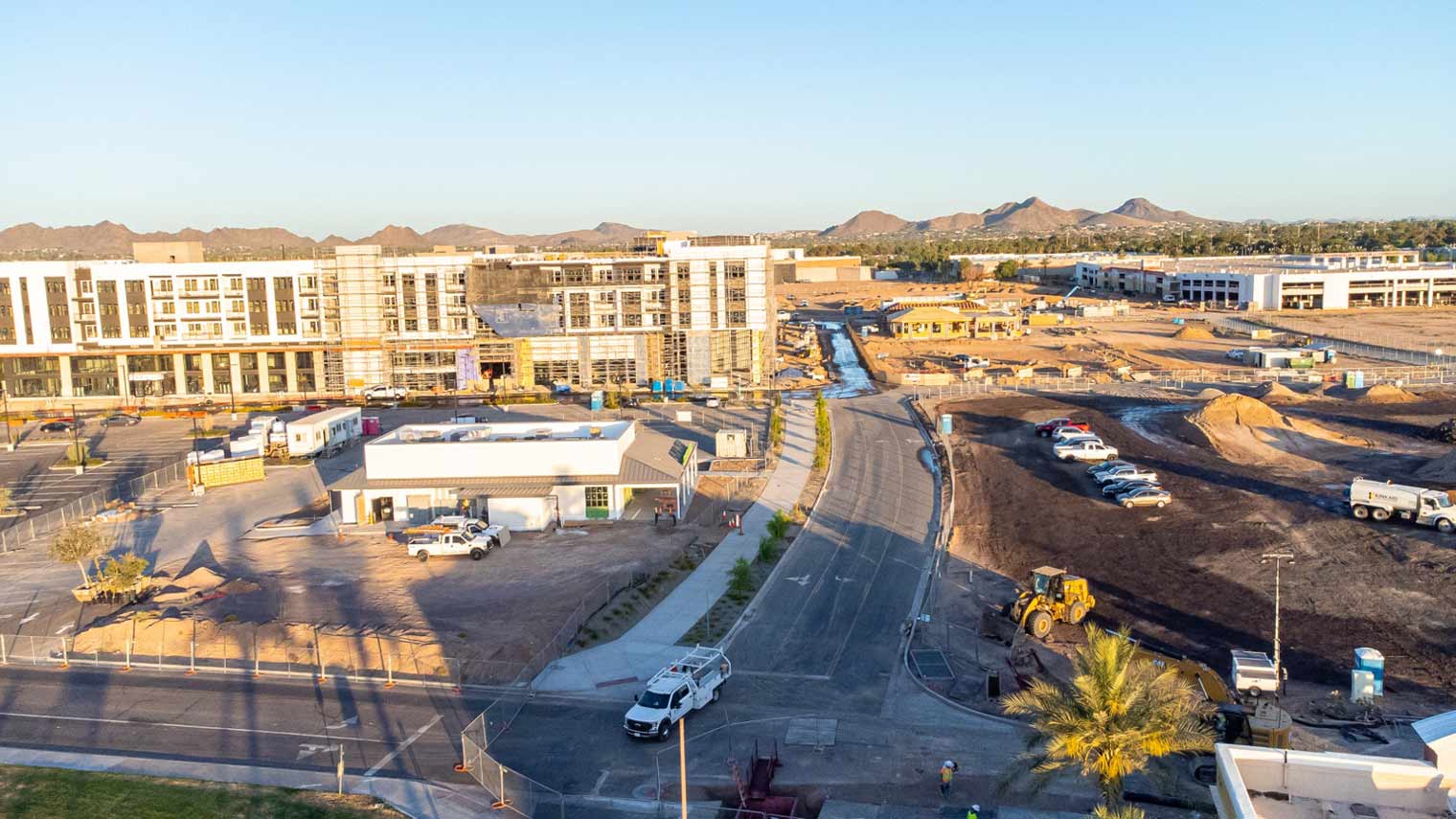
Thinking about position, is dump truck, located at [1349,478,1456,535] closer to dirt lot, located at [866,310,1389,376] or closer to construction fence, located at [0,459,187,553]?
dirt lot, located at [866,310,1389,376]

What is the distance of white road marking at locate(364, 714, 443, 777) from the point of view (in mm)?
22125

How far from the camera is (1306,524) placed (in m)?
37.8

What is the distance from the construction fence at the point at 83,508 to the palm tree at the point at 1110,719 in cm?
4127

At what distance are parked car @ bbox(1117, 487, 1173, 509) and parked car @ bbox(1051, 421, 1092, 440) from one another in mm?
10388

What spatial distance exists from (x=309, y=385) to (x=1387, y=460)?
67.9 metres

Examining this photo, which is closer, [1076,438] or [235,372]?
[1076,438]

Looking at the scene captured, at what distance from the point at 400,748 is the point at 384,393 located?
2277 inches

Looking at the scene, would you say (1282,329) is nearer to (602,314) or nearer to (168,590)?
(602,314)

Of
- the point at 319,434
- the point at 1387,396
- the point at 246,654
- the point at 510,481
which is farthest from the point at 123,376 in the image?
the point at 1387,396

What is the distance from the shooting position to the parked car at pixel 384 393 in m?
76.9

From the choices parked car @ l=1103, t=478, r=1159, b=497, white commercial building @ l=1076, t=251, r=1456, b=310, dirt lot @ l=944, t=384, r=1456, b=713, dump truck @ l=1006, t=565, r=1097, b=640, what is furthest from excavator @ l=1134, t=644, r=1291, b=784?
white commercial building @ l=1076, t=251, r=1456, b=310

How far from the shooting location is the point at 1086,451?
50.2 m

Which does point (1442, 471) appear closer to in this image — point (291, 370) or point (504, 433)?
point (504, 433)

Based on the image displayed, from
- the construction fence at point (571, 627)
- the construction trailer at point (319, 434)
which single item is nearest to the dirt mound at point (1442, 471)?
the construction fence at point (571, 627)
